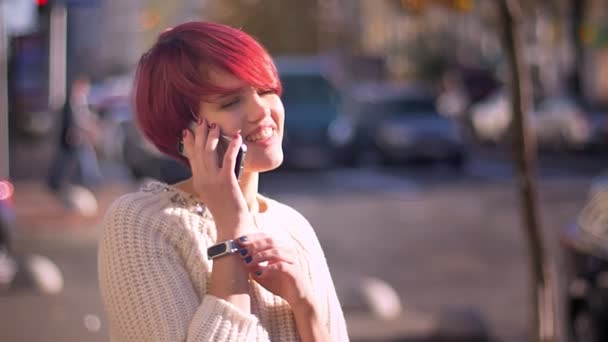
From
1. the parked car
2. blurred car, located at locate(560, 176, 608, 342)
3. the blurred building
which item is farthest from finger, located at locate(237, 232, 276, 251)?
the blurred building

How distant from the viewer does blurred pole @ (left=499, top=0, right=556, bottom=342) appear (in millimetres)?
5547

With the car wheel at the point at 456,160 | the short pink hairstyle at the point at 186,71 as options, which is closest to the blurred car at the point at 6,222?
the short pink hairstyle at the point at 186,71

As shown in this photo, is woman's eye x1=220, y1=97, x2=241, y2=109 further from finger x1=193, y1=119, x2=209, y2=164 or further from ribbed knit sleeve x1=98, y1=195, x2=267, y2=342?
ribbed knit sleeve x1=98, y1=195, x2=267, y2=342

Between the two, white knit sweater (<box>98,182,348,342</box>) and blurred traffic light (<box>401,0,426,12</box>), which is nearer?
white knit sweater (<box>98,182,348,342</box>)

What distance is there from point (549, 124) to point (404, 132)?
24.1 ft

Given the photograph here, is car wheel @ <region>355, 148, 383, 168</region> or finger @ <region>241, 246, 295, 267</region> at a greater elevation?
finger @ <region>241, 246, 295, 267</region>

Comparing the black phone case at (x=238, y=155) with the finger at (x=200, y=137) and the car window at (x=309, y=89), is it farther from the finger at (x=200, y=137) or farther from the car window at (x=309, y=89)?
the car window at (x=309, y=89)

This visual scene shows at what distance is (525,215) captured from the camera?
568 centimetres

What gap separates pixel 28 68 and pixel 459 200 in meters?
16.0

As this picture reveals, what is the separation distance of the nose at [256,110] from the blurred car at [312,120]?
822 inches

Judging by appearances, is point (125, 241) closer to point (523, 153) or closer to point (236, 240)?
point (236, 240)

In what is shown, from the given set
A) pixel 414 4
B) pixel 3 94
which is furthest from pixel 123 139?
pixel 414 4

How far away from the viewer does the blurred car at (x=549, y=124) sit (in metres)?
→ 30.3

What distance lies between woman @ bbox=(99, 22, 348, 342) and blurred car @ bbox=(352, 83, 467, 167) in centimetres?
2259
